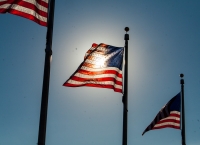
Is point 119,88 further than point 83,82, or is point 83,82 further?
point 119,88

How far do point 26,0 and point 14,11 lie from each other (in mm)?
490

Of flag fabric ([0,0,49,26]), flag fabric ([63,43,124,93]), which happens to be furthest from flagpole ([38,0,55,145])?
flag fabric ([63,43,124,93])

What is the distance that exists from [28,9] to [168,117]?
1144cm

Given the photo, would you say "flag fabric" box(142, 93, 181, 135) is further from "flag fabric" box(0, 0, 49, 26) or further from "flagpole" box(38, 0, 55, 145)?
"flag fabric" box(0, 0, 49, 26)

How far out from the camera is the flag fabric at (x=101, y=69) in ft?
41.0

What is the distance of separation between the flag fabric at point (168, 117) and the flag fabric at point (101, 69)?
4856 millimetres

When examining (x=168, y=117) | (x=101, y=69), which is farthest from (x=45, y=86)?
(x=168, y=117)

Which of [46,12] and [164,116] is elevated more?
[46,12]

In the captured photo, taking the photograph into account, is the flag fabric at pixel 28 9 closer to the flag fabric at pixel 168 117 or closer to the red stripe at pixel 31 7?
the red stripe at pixel 31 7

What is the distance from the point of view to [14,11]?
9234mm

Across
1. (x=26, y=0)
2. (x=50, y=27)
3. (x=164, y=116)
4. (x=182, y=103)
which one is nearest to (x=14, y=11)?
(x=26, y=0)

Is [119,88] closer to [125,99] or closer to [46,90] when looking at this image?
[125,99]

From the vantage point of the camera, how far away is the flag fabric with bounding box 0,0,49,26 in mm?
9227

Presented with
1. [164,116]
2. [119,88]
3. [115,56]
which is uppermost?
[115,56]
